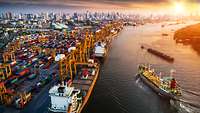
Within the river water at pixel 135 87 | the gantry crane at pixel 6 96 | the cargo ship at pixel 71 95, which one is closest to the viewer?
the cargo ship at pixel 71 95

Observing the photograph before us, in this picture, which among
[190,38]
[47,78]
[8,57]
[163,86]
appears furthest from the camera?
[190,38]

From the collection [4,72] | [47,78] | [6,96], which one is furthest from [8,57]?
[6,96]

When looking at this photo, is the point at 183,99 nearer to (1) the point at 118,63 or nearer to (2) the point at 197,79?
(2) the point at 197,79

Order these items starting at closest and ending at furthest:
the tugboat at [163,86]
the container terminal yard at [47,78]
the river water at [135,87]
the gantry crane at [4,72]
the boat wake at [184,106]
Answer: the container terminal yard at [47,78], the boat wake at [184,106], the river water at [135,87], the tugboat at [163,86], the gantry crane at [4,72]

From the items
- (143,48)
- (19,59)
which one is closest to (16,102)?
(19,59)

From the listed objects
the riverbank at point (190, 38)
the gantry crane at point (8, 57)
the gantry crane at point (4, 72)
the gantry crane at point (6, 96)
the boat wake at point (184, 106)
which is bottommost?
the boat wake at point (184, 106)

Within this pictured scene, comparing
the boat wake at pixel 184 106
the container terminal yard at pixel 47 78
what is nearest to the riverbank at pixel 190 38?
the container terminal yard at pixel 47 78

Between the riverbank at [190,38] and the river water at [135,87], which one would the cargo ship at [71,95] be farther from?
the riverbank at [190,38]

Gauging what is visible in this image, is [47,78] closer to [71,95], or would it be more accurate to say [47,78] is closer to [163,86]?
[71,95]

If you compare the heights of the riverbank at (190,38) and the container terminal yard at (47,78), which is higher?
the riverbank at (190,38)

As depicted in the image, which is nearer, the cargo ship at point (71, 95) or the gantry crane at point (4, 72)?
the cargo ship at point (71, 95)

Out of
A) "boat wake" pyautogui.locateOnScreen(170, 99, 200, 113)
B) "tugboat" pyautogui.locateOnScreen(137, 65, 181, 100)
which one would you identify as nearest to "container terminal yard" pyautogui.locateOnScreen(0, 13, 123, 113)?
"tugboat" pyautogui.locateOnScreen(137, 65, 181, 100)
